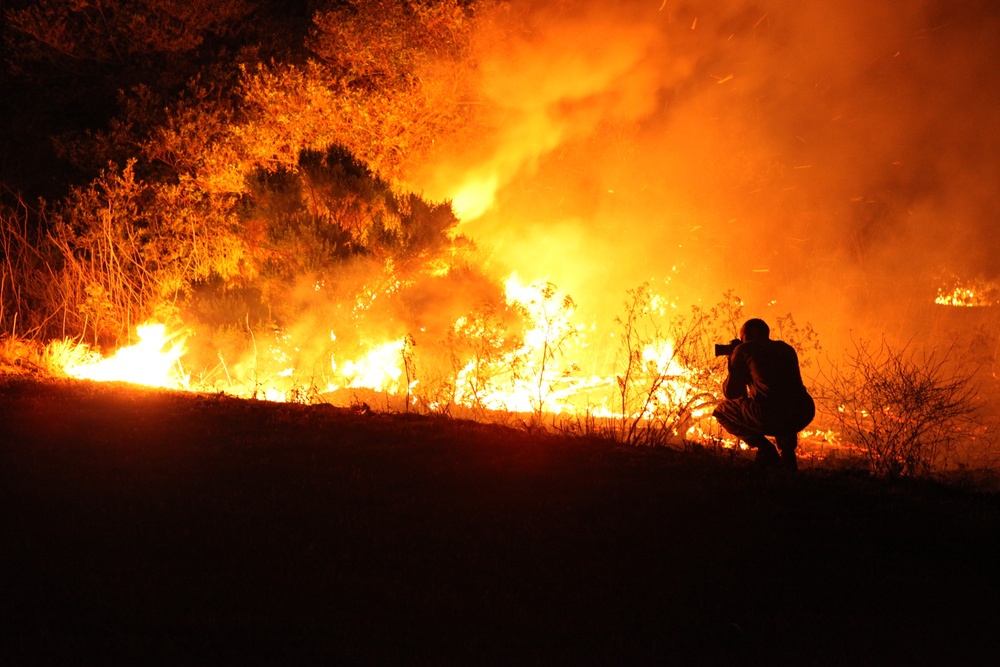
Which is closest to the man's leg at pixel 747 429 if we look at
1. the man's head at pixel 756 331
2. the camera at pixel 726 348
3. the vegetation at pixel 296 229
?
the camera at pixel 726 348

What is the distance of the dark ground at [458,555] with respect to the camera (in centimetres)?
384

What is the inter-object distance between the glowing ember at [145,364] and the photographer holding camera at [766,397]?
6.49 meters

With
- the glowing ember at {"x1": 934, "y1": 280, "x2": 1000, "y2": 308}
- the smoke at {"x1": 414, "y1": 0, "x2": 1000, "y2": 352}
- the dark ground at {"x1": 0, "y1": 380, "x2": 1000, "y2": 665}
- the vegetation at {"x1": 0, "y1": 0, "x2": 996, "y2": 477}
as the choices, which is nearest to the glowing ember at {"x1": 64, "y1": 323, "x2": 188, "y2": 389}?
the vegetation at {"x1": 0, "y1": 0, "x2": 996, "y2": 477}

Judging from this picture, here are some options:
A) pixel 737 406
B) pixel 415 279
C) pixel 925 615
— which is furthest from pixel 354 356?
pixel 925 615

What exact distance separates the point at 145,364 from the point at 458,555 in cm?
775

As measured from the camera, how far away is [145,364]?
11.3 meters

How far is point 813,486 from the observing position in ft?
21.3

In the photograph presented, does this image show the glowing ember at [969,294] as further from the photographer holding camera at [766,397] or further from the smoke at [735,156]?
the photographer holding camera at [766,397]

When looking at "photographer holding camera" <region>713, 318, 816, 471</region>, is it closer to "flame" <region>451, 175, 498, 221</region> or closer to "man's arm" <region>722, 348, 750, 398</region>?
"man's arm" <region>722, 348, 750, 398</region>

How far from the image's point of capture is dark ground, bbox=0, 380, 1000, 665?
3.84m

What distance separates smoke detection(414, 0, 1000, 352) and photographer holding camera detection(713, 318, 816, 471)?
28.4 feet

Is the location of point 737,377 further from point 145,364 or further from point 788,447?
point 145,364

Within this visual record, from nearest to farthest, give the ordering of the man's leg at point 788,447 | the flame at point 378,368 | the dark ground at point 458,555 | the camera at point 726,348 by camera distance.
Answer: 1. the dark ground at point 458,555
2. the man's leg at point 788,447
3. the camera at point 726,348
4. the flame at point 378,368

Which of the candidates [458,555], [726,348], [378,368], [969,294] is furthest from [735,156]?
[458,555]
